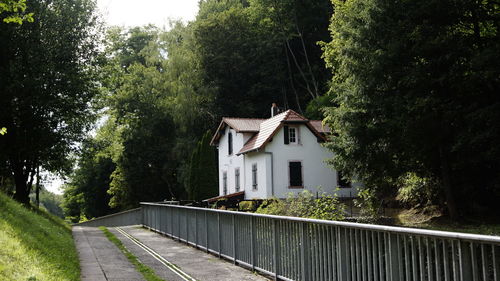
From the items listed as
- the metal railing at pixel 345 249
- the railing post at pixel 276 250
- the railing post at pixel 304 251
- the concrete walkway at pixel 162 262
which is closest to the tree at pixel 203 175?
the concrete walkway at pixel 162 262

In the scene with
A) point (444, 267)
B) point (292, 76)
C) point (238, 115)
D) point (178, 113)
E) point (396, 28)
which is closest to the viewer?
point (444, 267)

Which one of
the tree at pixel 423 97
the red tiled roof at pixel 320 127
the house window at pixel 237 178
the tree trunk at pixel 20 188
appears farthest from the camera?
the house window at pixel 237 178

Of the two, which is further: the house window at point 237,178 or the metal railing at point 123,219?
the house window at point 237,178

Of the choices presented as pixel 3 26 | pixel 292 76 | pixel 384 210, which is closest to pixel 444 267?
pixel 3 26

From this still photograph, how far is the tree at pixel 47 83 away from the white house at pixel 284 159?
13.6 m

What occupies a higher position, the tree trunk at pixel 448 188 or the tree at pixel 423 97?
the tree at pixel 423 97

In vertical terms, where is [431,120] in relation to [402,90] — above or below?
below

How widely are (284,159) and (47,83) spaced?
18054 millimetres

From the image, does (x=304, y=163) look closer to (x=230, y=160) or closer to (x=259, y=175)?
(x=259, y=175)

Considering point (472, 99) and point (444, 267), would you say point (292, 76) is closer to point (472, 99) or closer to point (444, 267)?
point (472, 99)

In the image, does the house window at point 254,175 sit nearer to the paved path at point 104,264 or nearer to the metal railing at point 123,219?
the metal railing at point 123,219

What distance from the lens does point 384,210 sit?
28.9 meters

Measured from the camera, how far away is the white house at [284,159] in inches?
1394

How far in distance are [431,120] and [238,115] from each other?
1225 inches
